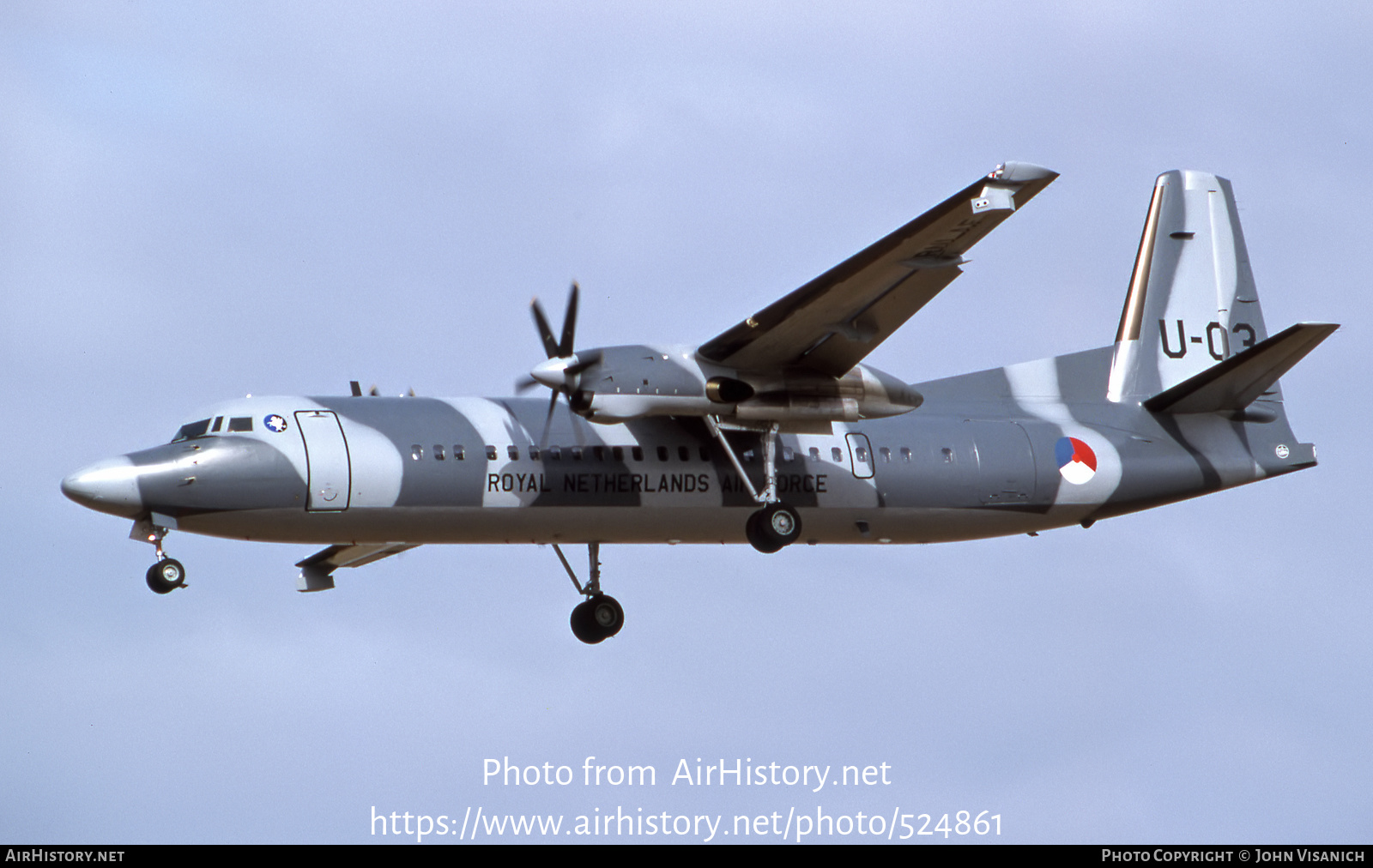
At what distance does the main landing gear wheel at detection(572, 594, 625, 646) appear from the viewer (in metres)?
24.7

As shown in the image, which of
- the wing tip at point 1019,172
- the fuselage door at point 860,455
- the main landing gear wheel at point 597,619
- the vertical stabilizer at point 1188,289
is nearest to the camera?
the wing tip at point 1019,172

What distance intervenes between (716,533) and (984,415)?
4.14 meters

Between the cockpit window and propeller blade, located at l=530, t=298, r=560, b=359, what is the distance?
3.94 meters

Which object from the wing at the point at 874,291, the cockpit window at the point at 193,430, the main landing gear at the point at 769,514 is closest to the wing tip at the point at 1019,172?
the wing at the point at 874,291

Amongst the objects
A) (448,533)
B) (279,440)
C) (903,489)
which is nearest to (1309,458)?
(903,489)

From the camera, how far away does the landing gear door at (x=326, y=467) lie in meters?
21.6

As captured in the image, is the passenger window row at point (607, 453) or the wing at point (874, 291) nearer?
the wing at point (874, 291)

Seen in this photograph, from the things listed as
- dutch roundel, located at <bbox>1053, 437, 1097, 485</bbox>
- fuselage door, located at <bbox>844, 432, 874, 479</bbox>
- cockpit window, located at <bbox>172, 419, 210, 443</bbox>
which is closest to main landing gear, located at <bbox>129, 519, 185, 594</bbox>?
cockpit window, located at <bbox>172, 419, 210, 443</bbox>

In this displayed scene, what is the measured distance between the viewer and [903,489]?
24.0 metres

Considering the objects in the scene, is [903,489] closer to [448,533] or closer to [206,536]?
[448,533]

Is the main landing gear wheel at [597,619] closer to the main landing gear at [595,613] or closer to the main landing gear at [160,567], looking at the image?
the main landing gear at [595,613]

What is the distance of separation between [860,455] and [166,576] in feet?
27.9

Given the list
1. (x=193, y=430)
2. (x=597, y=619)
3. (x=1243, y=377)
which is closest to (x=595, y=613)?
(x=597, y=619)

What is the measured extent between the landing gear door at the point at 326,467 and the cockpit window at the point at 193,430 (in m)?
1.06
